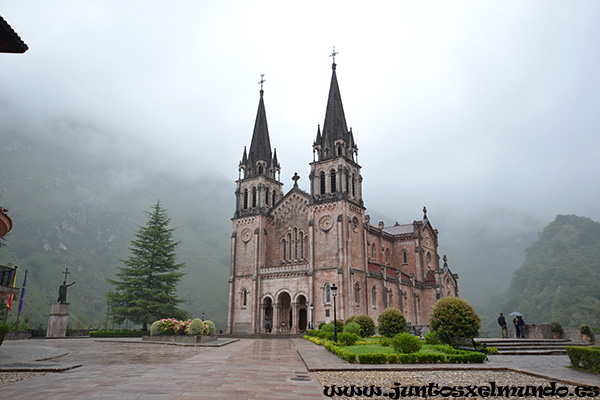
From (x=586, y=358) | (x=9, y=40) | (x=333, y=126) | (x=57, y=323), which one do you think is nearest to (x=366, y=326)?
(x=586, y=358)

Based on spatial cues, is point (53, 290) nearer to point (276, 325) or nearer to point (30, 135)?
point (276, 325)

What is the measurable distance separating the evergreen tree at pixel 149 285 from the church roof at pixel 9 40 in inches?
1478

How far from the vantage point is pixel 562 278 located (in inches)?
3757

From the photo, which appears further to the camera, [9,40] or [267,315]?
[267,315]

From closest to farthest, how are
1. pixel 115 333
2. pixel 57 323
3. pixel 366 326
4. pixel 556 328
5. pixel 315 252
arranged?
pixel 556 328 → pixel 366 326 → pixel 57 323 → pixel 115 333 → pixel 315 252

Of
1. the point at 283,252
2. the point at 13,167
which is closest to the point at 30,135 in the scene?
the point at 13,167

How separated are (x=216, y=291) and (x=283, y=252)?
7545 centimetres

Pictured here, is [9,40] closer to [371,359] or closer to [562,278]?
[371,359]

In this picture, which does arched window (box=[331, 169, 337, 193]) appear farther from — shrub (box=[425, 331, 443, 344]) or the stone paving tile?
the stone paving tile

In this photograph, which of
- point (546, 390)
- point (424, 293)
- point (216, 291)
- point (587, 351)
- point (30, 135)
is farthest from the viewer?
point (30, 135)

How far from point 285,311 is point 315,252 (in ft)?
25.7

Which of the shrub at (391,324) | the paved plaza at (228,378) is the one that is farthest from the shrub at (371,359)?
the shrub at (391,324)

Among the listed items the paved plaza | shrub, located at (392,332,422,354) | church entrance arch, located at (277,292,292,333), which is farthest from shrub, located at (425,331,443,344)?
church entrance arch, located at (277,292,292,333)

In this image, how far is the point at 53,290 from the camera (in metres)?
88.6
